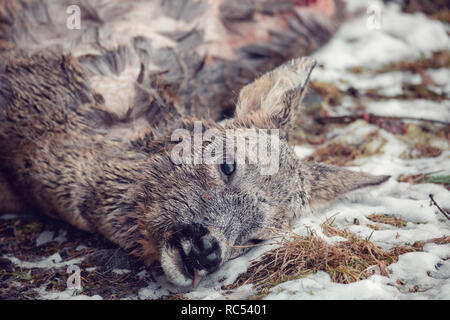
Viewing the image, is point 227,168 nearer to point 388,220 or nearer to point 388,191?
point 388,220

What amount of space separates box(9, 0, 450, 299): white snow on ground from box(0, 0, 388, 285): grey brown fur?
19 cm

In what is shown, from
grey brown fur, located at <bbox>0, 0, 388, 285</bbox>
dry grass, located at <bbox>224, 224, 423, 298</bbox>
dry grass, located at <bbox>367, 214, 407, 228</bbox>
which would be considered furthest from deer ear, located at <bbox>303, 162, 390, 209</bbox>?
dry grass, located at <bbox>224, 224, 423, 298</bbox>

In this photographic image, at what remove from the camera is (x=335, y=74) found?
634cm

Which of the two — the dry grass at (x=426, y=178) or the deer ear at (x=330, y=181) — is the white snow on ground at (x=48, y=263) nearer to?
the deer ear at (x=330, y=181)

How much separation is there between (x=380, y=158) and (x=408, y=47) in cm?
297

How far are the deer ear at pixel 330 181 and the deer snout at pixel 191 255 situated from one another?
1.14 meters

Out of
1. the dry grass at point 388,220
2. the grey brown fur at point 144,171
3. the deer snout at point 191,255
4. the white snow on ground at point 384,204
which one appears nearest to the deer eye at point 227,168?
the grey brown fur at point 144,171

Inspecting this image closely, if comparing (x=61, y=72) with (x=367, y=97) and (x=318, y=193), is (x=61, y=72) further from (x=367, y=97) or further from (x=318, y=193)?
(x=367, y=97)

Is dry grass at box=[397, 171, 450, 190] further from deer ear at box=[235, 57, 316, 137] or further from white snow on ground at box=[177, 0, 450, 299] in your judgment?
deer ear at box=[235, 57, 316, 137]

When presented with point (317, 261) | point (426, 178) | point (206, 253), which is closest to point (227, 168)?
point (206, 253)

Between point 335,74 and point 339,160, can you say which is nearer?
point 339,160

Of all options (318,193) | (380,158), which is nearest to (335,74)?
(380,158)

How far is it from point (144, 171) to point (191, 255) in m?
0.86

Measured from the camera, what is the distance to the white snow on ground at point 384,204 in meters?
2.63
